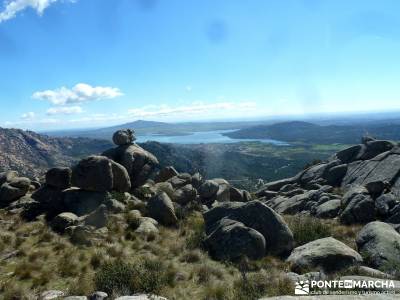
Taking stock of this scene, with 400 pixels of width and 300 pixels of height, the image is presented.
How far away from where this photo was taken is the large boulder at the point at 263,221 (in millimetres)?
18641

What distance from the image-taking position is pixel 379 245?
53.3 feet

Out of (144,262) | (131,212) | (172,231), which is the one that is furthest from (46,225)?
(144,262)

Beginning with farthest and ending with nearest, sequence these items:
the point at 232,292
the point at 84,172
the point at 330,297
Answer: the point at 84,172, the point at 232,292, the point at 330,297

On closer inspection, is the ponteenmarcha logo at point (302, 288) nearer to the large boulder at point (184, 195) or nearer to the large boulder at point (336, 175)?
the large boulder at point (184, 195)

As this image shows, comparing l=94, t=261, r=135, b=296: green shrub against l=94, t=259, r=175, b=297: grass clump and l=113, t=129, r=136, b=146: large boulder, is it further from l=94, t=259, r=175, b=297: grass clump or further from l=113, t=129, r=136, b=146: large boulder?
l=113, t=129, r=136, b=146: large boulder

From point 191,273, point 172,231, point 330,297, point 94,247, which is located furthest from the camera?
point 172,231

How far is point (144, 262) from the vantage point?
51.5ft

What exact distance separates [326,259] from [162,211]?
45.7ft

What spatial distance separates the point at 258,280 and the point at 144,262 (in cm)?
540

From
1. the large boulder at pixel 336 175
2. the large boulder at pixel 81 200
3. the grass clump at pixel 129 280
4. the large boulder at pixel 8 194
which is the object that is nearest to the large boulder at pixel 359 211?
the large boulder at pixel 336 175

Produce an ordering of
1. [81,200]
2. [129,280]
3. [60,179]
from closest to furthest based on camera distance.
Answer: [129,280] < [81,200] < [60,179]

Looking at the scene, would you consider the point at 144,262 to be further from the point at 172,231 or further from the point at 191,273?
the point at 172,231

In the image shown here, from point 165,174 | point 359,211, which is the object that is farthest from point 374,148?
point 165,174

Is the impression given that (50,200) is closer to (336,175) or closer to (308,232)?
(308,232)
